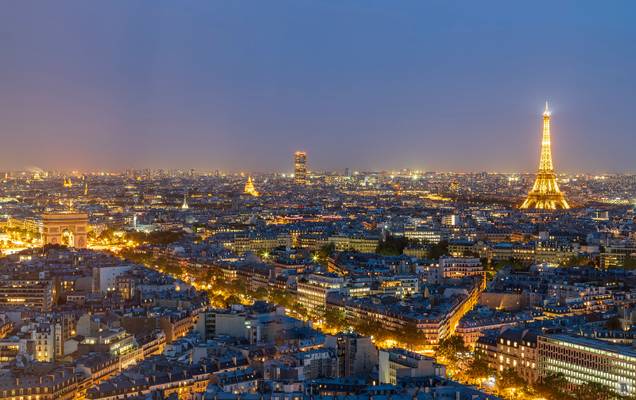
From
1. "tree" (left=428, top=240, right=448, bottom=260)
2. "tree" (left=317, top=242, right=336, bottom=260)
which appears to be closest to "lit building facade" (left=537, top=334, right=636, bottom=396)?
"tree" (left=428, top=240, right=448, bottom=260)

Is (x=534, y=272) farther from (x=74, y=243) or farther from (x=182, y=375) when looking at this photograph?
(x=74, y=243)

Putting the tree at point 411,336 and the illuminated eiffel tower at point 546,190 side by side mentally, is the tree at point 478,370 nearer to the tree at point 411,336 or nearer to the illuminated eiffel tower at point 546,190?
the tree at point 411,336

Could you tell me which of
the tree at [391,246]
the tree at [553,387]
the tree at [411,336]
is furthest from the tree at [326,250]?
the tree at [553,387]

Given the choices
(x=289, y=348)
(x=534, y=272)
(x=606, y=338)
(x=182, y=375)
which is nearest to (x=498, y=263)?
(x=534, y=272)

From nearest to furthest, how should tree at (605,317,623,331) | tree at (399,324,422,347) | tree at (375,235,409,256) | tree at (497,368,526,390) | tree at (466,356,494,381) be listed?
Result: 1. tree at (497,368,526,390)
2. tree at (466,356,494,381)
3. tree at (399,324,422,347)
4. tree at (605,317,623,331)
5. tree at (375,235,409,256)

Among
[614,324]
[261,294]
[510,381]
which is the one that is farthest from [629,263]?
[510,381]

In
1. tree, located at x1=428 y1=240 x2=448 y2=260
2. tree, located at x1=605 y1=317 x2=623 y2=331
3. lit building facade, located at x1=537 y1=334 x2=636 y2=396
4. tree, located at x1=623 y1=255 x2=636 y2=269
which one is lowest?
lit building facade, located at x1=537 y1=334 x2=636 y2=396

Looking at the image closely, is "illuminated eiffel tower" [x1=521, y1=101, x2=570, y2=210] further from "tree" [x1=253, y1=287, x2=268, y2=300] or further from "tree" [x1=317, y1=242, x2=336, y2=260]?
"tree" [x1=253, y1=287, x2=268, y2=300]

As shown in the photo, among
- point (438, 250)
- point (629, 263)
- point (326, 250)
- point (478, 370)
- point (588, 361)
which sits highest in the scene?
point (438, 250)

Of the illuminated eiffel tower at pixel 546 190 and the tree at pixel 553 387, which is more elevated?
the illuminated eiffel tower at pixel 546 190

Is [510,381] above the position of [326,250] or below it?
below

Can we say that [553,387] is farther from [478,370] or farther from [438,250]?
[438,250]
